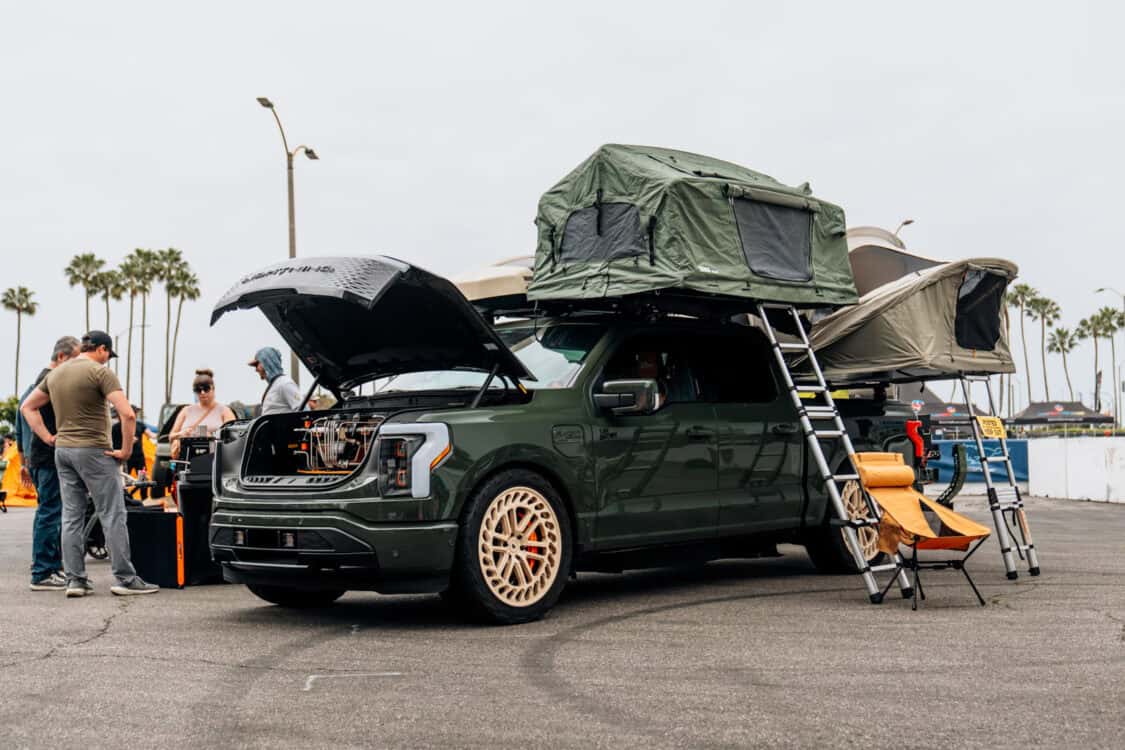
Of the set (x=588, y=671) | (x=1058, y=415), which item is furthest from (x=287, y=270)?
(x=1058, y=415)

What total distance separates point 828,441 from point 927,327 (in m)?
1.18

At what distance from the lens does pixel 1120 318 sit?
112938 millimetres

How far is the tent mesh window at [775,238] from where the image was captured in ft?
30.0

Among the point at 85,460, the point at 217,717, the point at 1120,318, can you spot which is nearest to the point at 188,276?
the point at 85,460

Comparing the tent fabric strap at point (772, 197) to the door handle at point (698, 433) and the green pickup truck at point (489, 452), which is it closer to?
the green pickup truck at point (489, 452)

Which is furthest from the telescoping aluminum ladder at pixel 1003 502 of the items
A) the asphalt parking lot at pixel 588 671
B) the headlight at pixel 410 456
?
the headlight at pixel 410 456

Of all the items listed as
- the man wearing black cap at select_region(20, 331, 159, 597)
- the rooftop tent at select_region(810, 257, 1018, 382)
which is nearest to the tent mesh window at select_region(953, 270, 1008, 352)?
the rooftop tent at select_region(810, 257, 1018, 382)

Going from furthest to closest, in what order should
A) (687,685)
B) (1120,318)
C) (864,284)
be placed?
1. (1120,318)
2. (864,284)
3. (687,685)

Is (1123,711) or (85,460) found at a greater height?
(85,460)

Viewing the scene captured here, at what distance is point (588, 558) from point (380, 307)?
1.99 meters

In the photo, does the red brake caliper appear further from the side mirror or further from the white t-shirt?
the white t-shirt

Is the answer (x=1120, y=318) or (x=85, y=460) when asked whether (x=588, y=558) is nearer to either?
(x=85, y=460)

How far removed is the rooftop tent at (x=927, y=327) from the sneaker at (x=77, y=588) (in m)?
5.70

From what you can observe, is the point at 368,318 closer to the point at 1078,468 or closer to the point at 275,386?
the point at 275,386
